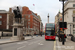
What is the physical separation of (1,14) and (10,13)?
4732 millimetres

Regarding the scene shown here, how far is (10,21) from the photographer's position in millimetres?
70062

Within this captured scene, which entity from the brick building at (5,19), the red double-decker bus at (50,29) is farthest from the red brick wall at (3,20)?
the red double-decker bus at (50,29)

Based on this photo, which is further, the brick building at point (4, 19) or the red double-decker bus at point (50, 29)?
the brick building at point (4, 19)

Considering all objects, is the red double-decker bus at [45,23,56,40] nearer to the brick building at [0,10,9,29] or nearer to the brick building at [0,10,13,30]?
the brick building at [0,10,13,30]

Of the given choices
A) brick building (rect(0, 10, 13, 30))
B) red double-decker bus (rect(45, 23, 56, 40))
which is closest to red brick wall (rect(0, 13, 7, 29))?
brick building (rect(0, 10, 13, 30))

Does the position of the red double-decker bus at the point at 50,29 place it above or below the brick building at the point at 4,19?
below

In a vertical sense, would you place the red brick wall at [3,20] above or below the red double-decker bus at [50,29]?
above

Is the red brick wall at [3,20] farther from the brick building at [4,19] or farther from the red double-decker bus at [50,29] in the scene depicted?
the red double-decker bus at [50,29]

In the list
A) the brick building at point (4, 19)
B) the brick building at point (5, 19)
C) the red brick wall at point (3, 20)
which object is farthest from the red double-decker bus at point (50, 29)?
the red brick wall at point (3, 20)

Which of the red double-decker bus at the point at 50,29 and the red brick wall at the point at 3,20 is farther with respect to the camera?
the red brick wall at the point at 3,20

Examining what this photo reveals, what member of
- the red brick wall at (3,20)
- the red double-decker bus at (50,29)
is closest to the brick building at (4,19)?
the red brick wall at (3,20)

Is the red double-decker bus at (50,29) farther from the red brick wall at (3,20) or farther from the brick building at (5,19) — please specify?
the red brick wall at (3,20)

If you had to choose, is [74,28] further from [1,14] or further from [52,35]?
[52,35]

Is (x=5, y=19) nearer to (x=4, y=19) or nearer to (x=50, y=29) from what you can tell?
(x=4, y=19)
